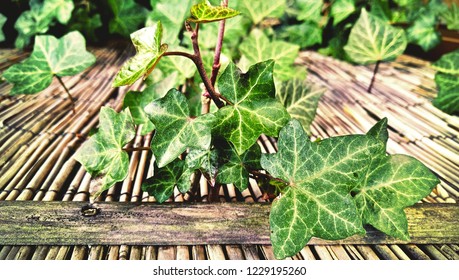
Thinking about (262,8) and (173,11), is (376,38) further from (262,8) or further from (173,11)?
(173,11)

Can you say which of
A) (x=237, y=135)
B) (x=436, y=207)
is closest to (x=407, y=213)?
(x=436, y=207)

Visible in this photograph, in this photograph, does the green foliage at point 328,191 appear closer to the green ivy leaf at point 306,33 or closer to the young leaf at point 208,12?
the young leaf at point 208,12

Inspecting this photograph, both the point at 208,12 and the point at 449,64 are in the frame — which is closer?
the point at 208,12

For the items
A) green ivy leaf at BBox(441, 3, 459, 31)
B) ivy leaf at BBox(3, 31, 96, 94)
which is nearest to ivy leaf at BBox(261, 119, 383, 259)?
ivy leaf at BBox(3, 31, 96, 94)

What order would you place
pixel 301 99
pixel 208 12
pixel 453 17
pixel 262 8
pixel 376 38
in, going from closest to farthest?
1. pixel 208 12
2. pixel 301 99
3. pixel 376 38
4. pixel 262 8
5. pixel 453 17

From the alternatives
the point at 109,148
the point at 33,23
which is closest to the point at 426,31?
the point at 109,148

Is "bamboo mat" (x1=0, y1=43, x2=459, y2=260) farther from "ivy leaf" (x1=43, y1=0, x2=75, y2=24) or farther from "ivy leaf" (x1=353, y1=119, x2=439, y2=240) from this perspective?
"ivy leaf" (x1=43, y1=0, x2=75, y2=24)

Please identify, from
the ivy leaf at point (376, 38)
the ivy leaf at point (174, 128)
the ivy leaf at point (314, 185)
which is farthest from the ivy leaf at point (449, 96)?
the ivy leaf at point (174, 128)
